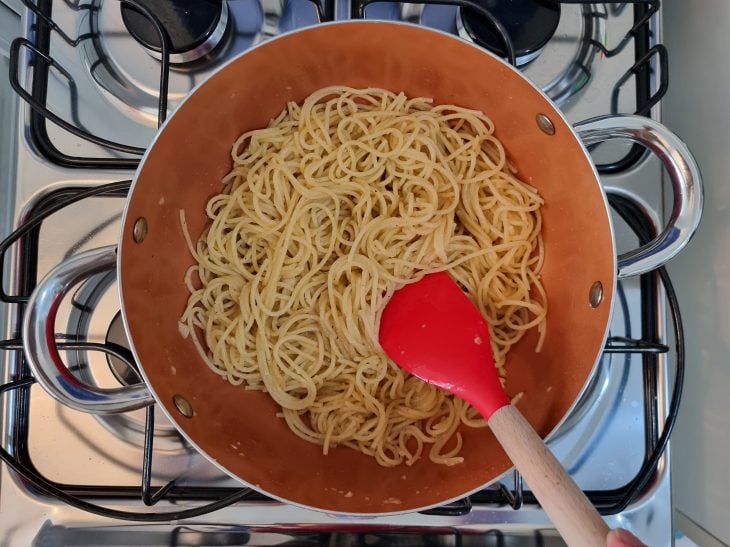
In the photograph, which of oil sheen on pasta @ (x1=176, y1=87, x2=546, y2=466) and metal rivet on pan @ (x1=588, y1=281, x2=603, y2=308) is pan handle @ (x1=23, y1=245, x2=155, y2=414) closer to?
oil sheen on pasta @ (x1=176, y1=87, x2=546, y2=466)

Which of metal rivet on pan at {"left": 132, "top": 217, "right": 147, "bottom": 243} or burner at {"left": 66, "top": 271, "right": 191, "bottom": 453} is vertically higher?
metal rivet on pan at {"left": 132, "top": 217, "right": 147, "bottom": 243}

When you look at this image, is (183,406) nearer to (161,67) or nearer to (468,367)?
(468,367)

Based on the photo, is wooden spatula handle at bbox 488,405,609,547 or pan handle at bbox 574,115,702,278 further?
pan handle at bbox 574,115,702,278

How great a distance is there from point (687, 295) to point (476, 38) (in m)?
0.75

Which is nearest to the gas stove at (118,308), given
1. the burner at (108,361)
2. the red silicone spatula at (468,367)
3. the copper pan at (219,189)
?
the burner at (108,361)

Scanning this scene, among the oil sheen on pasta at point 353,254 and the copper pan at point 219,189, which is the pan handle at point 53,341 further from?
the oil sheen on pasta at point 353,254

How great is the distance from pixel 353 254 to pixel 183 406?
0.45 metres

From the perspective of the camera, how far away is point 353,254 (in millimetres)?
1209

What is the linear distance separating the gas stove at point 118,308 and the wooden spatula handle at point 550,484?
0.28 meters

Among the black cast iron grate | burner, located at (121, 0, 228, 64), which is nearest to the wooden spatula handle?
the black cast iron grate

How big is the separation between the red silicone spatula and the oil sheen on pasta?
0.16ft

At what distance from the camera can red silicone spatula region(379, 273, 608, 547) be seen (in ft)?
2.63

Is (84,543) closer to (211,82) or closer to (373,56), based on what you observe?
(211,82)

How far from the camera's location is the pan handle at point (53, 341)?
92 cm
